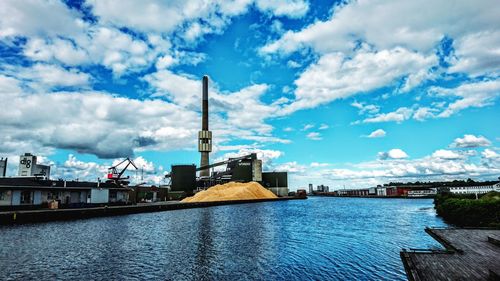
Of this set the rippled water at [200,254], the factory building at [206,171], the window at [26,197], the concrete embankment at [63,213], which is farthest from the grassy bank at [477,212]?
the factory building at [206,171]

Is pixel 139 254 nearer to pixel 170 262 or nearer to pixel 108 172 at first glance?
pixel 170 262

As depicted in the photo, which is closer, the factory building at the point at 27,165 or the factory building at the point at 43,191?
the factory building at the point at 43,191

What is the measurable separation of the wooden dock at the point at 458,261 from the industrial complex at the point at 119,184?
58.6 m

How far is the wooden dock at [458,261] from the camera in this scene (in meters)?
14.7

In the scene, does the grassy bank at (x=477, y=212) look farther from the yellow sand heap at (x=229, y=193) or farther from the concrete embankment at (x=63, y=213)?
the yellow sand heap at (x=229, y=193)

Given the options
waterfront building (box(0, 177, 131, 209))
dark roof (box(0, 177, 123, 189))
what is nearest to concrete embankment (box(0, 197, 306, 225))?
waterfront building (box(0, 177, 131, 209))

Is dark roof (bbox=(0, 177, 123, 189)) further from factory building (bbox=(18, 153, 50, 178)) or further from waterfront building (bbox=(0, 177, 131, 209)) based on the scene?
factory building (bbox=(18, 153, 50, 178))

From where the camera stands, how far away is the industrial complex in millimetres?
55425

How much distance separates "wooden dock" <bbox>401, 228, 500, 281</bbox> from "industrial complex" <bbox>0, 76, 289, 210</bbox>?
192ft

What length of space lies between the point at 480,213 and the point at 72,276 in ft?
135

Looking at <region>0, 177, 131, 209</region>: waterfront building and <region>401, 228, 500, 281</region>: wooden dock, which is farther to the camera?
<region>0, 177, 131, 209</region>: waterfront building

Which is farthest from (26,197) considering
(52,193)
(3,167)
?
(3,167)

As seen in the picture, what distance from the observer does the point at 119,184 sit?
95562 mm

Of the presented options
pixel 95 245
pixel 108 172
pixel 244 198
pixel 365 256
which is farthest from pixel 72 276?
pixel 244 198
